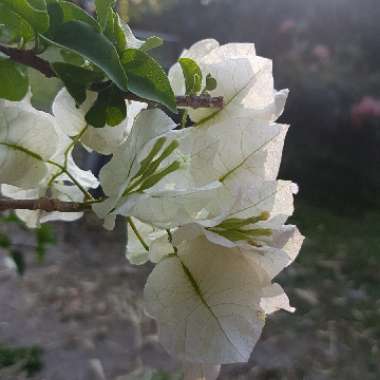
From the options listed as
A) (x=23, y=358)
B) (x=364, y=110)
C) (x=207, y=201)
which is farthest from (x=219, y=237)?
(x=364, y=110)

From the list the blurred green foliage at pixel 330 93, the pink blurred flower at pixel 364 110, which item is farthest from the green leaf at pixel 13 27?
the pink blurred flower at pixel 364 110

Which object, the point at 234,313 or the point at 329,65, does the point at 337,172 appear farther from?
the point at 234,313

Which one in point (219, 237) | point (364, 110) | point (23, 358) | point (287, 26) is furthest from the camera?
point (287, 26)

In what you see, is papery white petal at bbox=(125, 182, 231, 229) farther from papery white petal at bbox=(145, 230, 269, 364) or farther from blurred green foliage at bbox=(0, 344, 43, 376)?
blurred green foliage at bbox=(0, 344, 43, 376)

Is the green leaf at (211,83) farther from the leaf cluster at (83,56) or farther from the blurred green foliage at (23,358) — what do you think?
the blurred green foliage at (23,358)

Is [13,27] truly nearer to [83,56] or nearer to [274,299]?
[83,56]

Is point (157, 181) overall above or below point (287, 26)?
above
